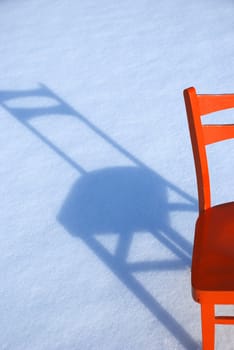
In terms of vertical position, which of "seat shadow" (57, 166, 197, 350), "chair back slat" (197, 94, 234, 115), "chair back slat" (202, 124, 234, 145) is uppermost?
"chair back slat" (197, 94, 234, 115)

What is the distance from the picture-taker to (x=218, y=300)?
45.4 inches

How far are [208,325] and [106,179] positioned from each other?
1.21 m

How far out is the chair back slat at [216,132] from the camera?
4.50 ft

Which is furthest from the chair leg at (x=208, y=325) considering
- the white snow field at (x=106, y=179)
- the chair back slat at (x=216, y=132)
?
the chair back slat at (x=216, y=132)

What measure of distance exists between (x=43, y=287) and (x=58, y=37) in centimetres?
294

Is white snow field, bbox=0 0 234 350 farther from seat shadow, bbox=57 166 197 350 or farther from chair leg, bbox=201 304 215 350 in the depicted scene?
chair leg, bbox=201 304 215 350

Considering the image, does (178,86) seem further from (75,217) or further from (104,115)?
(75,217)

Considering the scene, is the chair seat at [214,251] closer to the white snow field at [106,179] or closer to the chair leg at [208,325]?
the chair leg at [208,325]

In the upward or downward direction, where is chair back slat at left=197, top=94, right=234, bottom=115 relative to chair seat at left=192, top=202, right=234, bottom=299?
upward

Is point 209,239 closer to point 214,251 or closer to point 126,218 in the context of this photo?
point 214,251

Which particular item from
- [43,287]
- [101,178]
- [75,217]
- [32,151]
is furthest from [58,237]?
[32,151]

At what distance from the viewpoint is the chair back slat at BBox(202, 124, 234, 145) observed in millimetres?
1373

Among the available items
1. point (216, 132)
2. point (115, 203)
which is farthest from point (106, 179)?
point (216, 132)

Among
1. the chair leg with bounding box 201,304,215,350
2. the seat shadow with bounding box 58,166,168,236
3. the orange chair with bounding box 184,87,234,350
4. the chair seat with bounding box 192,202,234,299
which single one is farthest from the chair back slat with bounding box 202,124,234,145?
the seat shadow with bounding box 58,166,168,236
